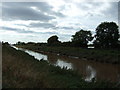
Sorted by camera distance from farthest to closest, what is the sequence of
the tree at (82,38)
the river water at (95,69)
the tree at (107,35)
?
1. the tree at (82,38)
2. the tree at (107,35)
3. the river water at (95,69)

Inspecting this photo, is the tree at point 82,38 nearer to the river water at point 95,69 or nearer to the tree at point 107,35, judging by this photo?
the tree at point 107,35

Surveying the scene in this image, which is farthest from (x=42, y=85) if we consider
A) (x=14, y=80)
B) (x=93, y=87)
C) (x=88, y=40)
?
(x=88, y=40)

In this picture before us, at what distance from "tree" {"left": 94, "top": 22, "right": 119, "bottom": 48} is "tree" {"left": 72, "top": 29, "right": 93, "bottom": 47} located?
989cm

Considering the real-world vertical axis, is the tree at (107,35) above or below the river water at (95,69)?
above

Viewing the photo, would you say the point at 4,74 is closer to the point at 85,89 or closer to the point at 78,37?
the point at 85,89

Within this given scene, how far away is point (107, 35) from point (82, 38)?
518 inches

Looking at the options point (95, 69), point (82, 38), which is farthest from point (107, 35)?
point (95, 69)

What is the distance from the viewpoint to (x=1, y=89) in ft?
19.6

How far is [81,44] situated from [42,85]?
5535 cm

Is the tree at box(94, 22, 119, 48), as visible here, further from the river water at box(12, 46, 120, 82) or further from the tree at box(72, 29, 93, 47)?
the river water at box(12, 46, 120, 82)

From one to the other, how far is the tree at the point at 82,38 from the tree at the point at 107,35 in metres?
9.89

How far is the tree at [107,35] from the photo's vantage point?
158ft

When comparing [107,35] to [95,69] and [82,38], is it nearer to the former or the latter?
[82,38]

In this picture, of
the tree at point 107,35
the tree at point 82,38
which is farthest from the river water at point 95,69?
the tree at point 82,38
